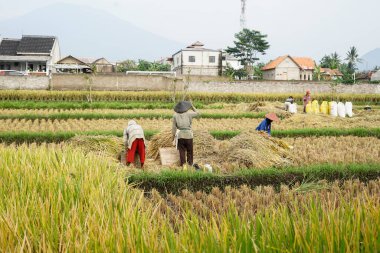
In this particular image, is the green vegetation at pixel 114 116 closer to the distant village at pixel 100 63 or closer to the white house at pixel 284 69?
the distant village at pixel 100 63

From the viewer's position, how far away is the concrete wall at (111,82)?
27.2 metres

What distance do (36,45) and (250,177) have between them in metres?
35.9

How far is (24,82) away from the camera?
26594 millimetres

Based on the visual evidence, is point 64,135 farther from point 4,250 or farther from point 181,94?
point 181,94

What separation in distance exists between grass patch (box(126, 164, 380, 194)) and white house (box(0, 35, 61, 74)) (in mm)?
30601

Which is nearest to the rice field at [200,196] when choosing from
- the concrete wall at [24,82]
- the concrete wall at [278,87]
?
the concrete wall at [24,82]

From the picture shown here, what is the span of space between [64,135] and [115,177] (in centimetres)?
695

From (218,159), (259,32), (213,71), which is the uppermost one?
(259,32)

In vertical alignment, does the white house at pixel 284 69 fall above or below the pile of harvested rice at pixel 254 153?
above

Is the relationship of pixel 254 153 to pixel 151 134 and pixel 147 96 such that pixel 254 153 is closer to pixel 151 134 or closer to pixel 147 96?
pixel 151 134

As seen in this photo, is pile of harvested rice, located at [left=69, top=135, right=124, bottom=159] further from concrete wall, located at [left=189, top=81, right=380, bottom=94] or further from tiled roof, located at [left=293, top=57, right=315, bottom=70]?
tiled roof, located at [left=293, top=57, right=315, bottom=70]

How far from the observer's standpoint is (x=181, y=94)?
2708cm

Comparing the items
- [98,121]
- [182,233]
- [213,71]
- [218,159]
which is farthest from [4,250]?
[213,71]

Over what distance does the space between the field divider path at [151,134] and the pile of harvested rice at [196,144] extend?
2036mm
